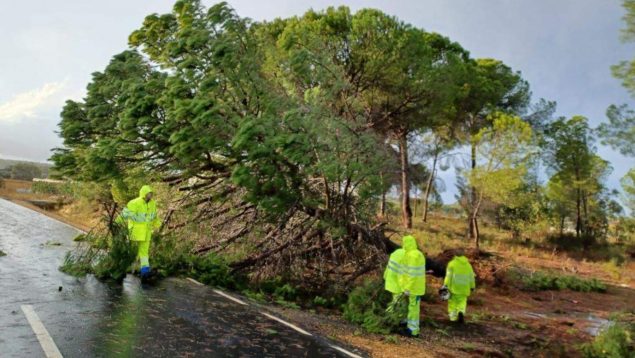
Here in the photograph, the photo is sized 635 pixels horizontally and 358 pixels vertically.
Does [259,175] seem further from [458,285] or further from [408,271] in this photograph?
[458,285]

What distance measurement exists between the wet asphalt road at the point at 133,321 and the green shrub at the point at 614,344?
5413 mm

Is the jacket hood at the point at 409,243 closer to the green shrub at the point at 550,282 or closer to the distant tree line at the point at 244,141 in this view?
the distant tree line at the point at 244,141

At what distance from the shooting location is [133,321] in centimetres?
625

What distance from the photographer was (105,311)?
21.6 feet

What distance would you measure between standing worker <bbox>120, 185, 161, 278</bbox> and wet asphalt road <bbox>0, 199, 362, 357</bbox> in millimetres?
530

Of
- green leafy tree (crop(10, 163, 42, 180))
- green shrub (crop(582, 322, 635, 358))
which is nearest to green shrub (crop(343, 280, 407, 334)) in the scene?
green shrub (crop(582, 322, 635, 358))

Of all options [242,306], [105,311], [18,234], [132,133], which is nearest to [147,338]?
[105,311]

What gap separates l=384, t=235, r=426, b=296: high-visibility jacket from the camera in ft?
26.8

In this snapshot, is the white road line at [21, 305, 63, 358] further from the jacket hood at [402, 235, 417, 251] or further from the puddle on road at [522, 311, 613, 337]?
the puddle on road at [522, 311, 613, 337]

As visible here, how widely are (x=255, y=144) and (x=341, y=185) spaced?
2604 millimetres

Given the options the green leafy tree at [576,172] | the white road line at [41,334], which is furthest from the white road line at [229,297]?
the green leafy tree at [576,172]

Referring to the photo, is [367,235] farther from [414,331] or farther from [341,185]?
[414,331]

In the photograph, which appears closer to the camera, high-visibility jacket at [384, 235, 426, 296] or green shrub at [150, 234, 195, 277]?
high-visibility jacket at [384, 235, 426, 296]

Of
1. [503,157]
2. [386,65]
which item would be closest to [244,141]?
[386,65]
